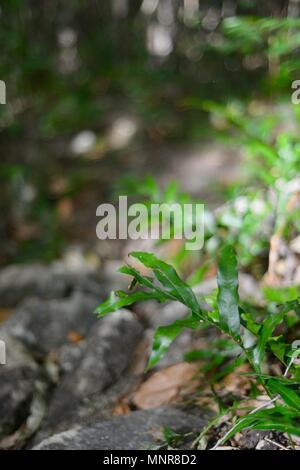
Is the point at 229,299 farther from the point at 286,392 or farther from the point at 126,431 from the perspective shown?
the point at 126,431

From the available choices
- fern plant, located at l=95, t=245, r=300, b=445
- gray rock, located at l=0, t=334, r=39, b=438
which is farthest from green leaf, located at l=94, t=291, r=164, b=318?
gray rock, located at l=0, t=334, r=39, b=438

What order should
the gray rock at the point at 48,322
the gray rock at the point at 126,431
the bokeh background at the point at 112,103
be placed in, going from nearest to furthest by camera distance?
the gray rock at the point at 126,431 < the gray rock at the point at 48,322 < the bokeh background at the point at 112,103

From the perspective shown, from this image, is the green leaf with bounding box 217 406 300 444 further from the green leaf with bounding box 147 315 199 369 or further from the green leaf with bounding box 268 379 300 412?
the green leaf with bounding box 147 315 199 369

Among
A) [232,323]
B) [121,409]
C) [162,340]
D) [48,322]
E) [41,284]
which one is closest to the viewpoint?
[232,323]

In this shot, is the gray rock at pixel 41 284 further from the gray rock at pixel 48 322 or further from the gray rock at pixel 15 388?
the gray rock at pixel 15 388

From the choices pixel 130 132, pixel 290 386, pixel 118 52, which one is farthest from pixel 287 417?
pixel 118 52

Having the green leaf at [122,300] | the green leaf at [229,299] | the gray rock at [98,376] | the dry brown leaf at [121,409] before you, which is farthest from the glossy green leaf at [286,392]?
the gray rock at [98,376]

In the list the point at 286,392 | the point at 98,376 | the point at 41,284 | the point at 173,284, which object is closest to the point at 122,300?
the point at 173,284
